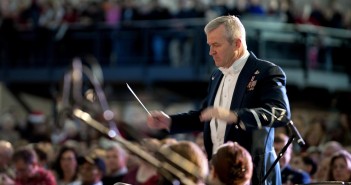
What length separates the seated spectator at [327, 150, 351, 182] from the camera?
30.5 feet

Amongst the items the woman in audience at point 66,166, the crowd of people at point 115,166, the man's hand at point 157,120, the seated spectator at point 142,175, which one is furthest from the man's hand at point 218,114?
the woman in audience at point 66,166

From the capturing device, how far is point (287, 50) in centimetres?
1847

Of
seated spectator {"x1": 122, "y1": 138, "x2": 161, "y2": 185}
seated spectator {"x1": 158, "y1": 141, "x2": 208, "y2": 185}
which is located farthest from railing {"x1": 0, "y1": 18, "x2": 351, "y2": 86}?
seated spectator {"x1": 158, "y1": 141, "x2": 208, "y2": 185}

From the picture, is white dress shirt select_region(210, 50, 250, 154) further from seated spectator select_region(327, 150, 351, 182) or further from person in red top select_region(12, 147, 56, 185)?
person in red top select_region(12, 147, 56, 185)

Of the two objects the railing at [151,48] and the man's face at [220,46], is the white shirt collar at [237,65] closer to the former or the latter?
the man's face at [220,46]

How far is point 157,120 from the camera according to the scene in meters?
6.56

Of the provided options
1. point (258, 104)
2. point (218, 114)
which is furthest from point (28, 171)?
point (218, 114)

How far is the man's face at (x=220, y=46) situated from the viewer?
6.60m

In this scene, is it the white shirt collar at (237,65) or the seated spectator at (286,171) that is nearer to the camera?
the white shirt collar at (237,65)

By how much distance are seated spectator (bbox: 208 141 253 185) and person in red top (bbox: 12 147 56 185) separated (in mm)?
4760

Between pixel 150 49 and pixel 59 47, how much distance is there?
87.1 inches

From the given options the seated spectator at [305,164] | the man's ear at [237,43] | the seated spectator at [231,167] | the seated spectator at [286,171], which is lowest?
the seated spectator at [305,164]

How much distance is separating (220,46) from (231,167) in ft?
4.15

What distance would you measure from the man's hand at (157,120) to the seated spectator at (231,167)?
95cm
